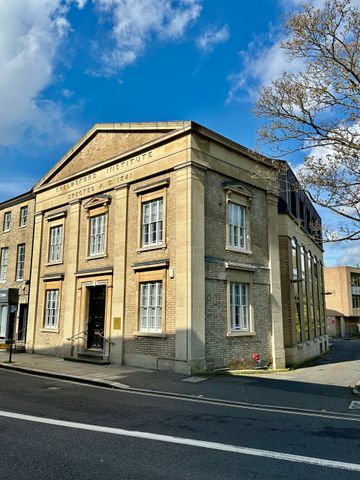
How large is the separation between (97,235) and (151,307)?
16.0 feet

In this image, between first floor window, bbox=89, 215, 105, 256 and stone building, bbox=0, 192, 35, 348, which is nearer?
first floor window, bbox=89, 215, 105, 256

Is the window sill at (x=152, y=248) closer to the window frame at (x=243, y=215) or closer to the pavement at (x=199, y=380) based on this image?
the window frame at (x=243, y=215)

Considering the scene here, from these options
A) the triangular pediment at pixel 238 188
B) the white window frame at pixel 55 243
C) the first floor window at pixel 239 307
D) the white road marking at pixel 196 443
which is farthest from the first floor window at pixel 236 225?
the white road marking at pixel 196 443

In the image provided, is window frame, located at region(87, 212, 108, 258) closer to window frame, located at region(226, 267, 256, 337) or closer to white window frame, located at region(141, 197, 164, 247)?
white window frame, located at region(141, 197, 164, 247)

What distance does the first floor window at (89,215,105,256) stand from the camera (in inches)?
723

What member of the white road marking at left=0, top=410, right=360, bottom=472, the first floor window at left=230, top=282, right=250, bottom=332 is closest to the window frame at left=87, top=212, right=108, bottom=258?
the first floor window at left=230, top=282, right=250, bottom=332

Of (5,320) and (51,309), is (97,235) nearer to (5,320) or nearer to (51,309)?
(51,309)

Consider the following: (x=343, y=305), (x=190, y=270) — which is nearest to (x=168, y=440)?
(x=190, y=270)

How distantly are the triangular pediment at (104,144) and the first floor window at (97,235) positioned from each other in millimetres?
2476

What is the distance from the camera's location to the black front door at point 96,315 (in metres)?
17.9

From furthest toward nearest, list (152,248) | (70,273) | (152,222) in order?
(70,273), (152,222), (152,248)

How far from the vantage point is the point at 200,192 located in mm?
15125

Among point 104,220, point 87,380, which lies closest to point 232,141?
point 104,220

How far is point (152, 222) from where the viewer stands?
53.5ft
